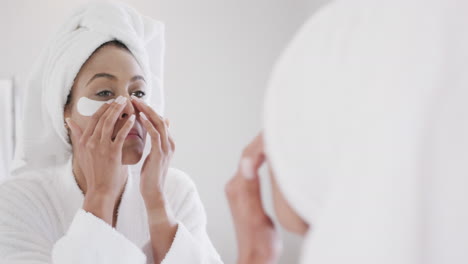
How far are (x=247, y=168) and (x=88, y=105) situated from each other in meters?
0.48

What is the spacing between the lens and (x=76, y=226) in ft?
2.41

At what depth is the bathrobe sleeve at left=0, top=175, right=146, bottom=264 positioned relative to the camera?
72cm

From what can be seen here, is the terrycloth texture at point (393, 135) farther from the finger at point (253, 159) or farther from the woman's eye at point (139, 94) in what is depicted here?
the woman's eye at point (139, 94)

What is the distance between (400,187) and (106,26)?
0.69 meters

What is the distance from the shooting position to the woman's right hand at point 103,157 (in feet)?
2.55

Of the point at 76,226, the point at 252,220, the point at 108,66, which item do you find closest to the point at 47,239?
the point at 76,226

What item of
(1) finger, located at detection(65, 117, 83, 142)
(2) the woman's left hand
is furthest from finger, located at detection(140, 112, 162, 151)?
(1) finger, located at detection(65, 117, 83, 142)

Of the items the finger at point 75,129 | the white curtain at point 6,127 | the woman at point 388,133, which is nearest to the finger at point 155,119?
the finger at point 75,129

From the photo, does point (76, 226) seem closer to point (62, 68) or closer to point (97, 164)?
point (97, 164)

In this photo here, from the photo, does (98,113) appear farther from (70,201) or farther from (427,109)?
(427,109)

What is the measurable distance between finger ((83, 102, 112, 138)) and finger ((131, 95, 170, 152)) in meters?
0.06

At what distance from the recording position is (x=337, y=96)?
329 mm

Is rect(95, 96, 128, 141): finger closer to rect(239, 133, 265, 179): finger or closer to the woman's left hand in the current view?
the woman's left hand

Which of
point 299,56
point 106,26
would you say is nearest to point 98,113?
point 106,26
